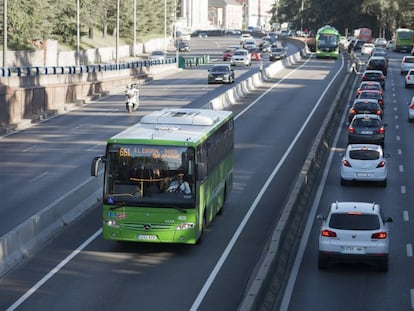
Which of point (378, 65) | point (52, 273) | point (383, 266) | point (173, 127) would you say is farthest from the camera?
point (378, 65)

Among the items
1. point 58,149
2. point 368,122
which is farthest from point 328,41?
Answer: point 58,149

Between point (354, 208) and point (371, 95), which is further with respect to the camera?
point (371, 95)

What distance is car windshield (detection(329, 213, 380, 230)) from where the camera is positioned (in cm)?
2091

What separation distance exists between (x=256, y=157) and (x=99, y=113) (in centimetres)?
1877

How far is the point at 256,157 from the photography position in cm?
3872

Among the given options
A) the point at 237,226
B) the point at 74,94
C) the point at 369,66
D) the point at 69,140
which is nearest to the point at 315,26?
the point at 369,66

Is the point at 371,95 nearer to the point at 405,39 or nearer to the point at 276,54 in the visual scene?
the point at 276,54

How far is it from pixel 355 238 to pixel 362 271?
1217 mm

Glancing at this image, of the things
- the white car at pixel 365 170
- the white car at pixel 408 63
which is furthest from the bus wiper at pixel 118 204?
the white car at pixel 408 63

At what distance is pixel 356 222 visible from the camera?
21.0m

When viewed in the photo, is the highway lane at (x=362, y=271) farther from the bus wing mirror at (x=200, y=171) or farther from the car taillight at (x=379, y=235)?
the bus wing mirror at (x=200, y=171)

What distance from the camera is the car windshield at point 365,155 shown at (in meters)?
33.6

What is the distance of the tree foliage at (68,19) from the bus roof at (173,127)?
5999cm

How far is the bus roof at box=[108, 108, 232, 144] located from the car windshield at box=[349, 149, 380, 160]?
305 inches
